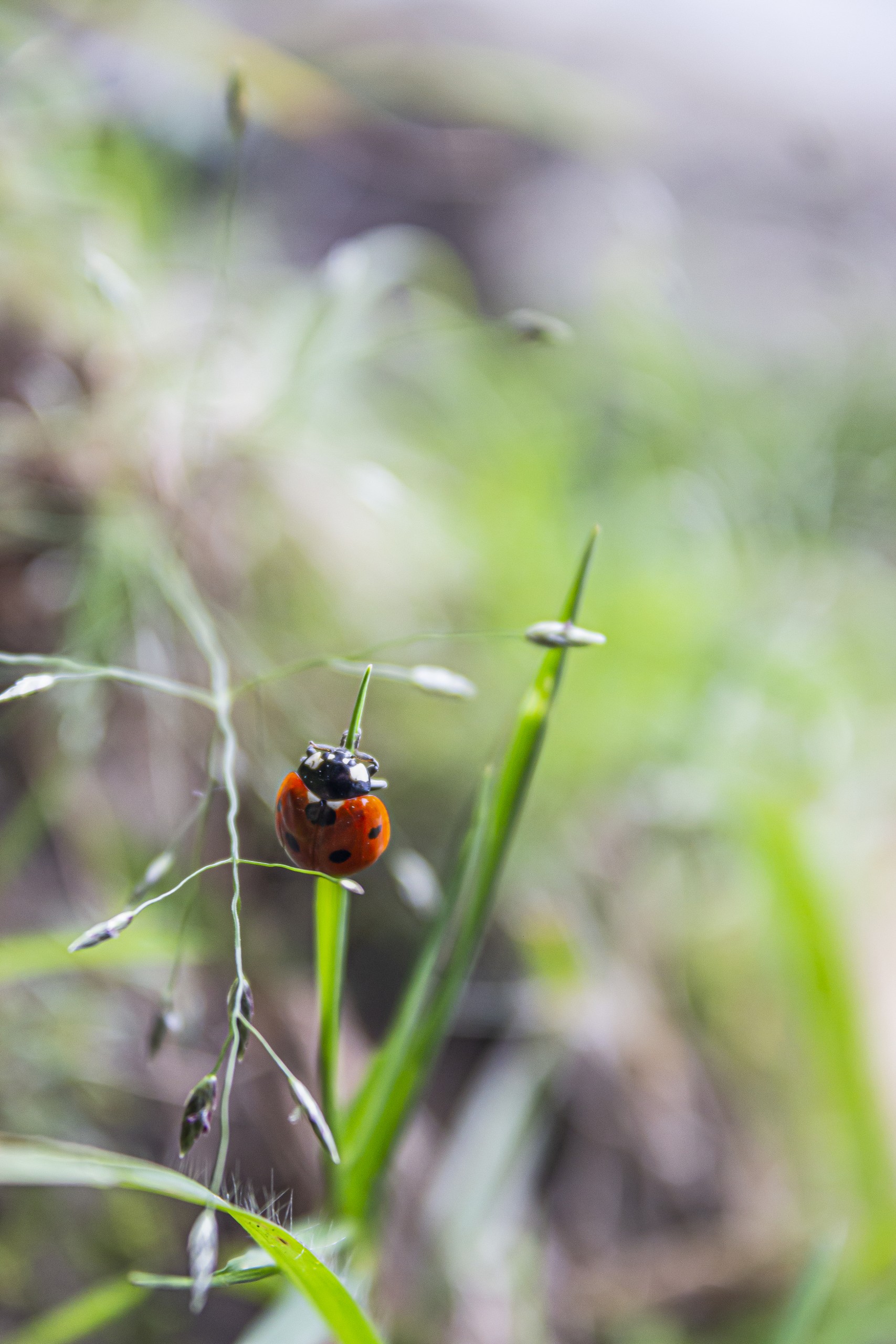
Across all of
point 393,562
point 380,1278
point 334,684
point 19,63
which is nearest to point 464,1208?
point 380,1278

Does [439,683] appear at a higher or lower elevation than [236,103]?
lower

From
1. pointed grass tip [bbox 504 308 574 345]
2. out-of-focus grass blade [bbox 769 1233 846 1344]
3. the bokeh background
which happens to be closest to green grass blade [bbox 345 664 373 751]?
the bokeh background

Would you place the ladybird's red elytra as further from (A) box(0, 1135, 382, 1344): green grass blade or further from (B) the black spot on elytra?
(A) box(0, 1135, 382, 1344): green grass blade

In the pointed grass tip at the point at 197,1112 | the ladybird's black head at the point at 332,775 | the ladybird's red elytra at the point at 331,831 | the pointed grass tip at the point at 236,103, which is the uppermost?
the pointed grass tip at the point at 236,103

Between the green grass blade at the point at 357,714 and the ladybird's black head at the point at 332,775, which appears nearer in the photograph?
the green grass blade at the point at 357,714

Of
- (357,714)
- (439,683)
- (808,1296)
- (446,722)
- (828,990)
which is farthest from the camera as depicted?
(446,722)

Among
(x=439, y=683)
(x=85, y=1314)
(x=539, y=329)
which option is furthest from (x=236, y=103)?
(x=85, y=1314)

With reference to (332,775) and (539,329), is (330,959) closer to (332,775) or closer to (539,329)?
(332,775)

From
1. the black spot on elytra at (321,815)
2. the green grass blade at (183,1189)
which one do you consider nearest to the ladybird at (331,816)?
the black spot on elytra at (321,815)

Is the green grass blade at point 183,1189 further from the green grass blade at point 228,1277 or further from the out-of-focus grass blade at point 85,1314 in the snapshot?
the out-of-focus grass blade at point 85,1314
